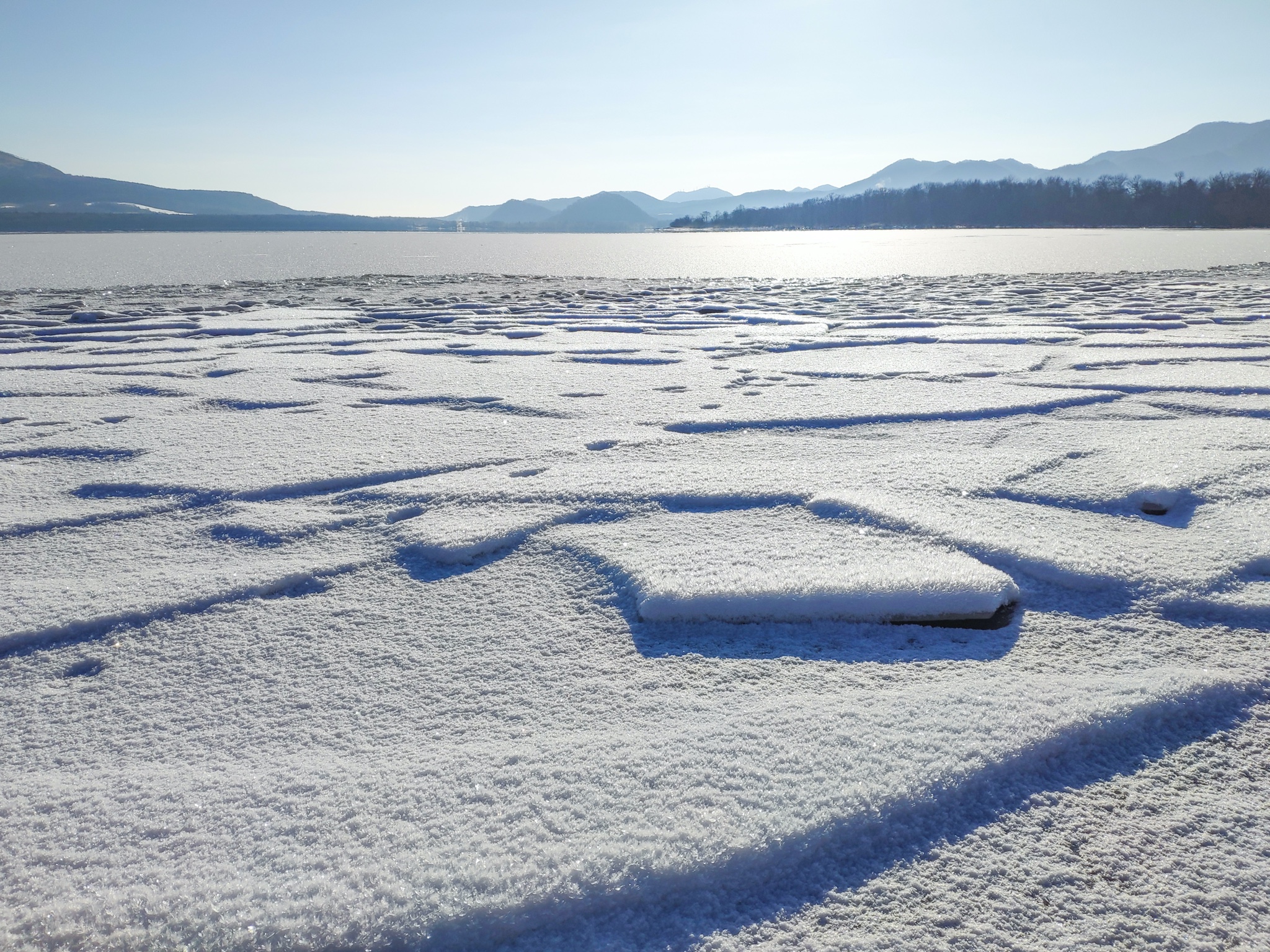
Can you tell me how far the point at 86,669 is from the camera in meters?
1.13

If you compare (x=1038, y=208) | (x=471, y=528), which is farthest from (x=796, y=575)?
(x=1038, y=208)

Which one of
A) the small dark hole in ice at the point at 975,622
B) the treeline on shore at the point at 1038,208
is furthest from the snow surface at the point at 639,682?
the treeline on shore at the point at 1038,208

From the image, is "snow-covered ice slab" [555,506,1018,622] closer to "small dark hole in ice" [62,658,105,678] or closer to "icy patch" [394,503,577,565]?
"icy patch" [394,503,577,565]

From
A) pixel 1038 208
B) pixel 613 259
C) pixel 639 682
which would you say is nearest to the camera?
pixel 639 682

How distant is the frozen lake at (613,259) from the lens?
11.9 m

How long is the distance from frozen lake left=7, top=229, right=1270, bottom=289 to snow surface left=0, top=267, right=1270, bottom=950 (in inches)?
396

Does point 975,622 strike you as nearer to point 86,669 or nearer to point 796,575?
point 796,575

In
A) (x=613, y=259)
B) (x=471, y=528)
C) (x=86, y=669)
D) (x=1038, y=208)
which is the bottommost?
(x=86, y=669)

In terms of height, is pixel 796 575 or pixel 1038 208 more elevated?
pixel 1038 208

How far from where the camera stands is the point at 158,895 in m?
0.72

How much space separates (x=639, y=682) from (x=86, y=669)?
86 cm

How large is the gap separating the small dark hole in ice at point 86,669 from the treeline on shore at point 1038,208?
47750mm

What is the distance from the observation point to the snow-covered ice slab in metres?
1.21

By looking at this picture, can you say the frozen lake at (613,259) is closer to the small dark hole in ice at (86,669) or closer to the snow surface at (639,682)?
the snow surface at (639,682)
